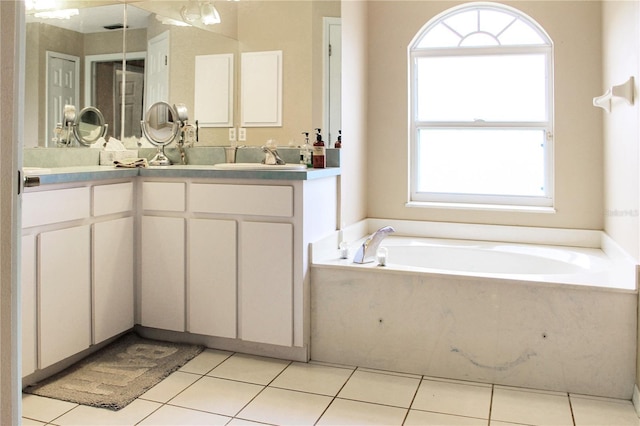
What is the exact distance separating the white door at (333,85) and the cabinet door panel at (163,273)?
3.46 feet

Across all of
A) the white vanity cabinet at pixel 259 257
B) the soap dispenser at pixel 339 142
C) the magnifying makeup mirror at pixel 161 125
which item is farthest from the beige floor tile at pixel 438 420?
the magnifying makeup mirror at pixel 161 125

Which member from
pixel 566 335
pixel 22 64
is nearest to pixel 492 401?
pixel 566 335

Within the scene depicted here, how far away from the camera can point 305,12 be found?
11.2 ft

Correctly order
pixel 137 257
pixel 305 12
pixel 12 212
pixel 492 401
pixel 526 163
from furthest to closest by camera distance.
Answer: pixel 526 163 → pixel 305 12 → pixel 137 257 → pixel 492 401 → pixel 12 212

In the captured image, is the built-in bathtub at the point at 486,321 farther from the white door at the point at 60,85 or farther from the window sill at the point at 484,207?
the white door at the point at 60,85

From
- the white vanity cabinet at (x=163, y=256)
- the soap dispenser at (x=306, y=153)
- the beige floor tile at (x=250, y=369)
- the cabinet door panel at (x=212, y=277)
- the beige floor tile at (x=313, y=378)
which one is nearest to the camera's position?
the beige floor tile at (x=313, y=378)

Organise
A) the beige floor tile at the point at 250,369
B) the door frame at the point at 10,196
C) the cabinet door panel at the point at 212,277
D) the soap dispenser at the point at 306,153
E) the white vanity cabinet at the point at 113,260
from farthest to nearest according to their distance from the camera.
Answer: the soap dispenser at the point at 306,153 < the cabinet door panel at the point at 212,277 < the white vanity cabinet at the point at 113,260 < the beige floor tile at the point at 250,369 < the door frame at the point at 10,196

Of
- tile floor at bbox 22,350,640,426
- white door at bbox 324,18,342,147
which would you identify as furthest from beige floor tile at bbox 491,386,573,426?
white door at bbox 324,18,342,147

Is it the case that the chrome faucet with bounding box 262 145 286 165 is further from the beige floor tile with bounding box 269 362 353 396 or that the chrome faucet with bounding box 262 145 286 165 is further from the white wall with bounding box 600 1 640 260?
the white wall with bounding box 600 1 640 260

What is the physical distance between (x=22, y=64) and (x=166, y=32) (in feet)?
8.97

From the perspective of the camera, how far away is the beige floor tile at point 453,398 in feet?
7.57

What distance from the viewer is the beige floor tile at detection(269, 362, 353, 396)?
2543 mm

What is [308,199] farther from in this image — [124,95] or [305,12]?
[124,95]

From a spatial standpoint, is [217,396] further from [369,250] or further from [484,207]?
[484,207]
